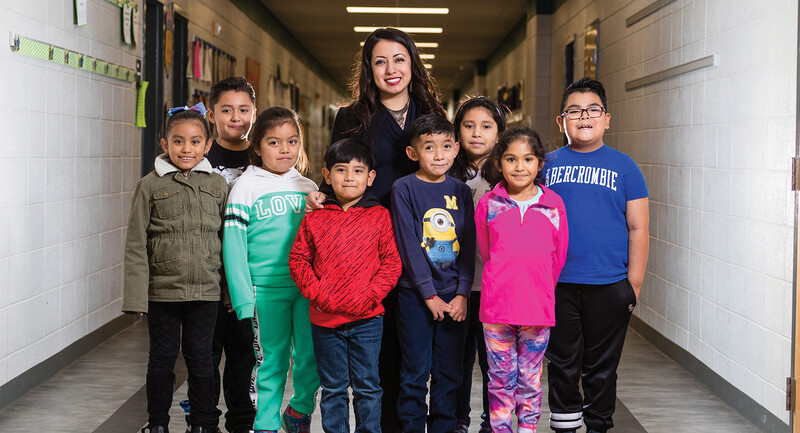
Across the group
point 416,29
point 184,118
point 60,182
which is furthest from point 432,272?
point 416,29

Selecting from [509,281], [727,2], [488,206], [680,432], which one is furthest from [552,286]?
[727,2]

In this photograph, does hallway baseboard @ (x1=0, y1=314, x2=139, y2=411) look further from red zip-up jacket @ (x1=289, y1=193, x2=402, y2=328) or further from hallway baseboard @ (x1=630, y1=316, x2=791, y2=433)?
hallway baseboard @ (x1=630, y1=316, x2=791, y2=433)

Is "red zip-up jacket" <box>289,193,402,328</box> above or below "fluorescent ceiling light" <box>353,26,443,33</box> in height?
below

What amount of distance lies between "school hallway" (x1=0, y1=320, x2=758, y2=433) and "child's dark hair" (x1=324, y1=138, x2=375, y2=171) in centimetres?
118

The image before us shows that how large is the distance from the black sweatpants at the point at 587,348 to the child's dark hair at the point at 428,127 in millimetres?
678

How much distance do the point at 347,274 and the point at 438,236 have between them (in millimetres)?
315

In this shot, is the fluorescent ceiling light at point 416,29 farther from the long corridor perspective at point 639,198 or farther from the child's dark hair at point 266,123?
the child's dark hair at point 266,123

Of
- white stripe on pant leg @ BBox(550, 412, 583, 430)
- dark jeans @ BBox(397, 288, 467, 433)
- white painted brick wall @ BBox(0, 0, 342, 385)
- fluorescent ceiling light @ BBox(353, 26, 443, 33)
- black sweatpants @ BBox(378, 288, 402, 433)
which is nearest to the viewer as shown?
dark jeans @ BBox(397, 288, 467, 433)

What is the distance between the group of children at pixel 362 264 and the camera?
254cm

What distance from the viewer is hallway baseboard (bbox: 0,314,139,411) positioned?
348cm

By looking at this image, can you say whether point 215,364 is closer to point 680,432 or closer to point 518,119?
point 680,432

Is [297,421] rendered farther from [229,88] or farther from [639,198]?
[639,198]

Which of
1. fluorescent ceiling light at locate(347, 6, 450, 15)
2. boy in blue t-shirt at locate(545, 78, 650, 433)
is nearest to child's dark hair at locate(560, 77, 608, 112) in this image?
boy in blue t-shirt at locate(545, 78, 650, 433)

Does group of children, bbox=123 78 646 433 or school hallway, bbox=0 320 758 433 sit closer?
group of children, bbox=123 78 646 433
